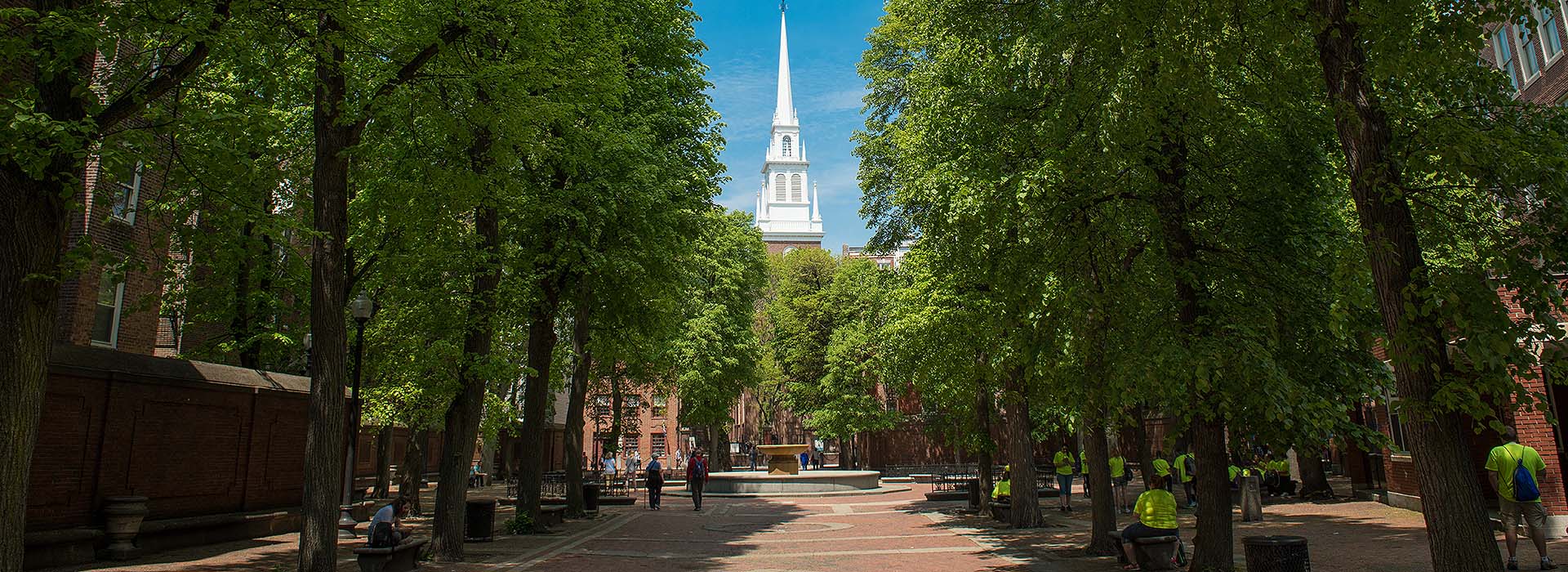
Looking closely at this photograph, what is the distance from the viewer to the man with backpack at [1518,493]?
415 inches

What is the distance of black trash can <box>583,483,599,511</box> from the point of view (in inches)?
907

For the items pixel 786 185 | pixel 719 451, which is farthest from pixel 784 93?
pixel 719 451

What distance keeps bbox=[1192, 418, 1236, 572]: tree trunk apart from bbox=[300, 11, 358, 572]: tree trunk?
1025 cm

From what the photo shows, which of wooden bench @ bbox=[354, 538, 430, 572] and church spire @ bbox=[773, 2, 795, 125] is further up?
church spire @ bbox=[773, 2, 795, 125]

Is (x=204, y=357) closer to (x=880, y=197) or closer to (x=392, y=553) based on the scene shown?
(x=392, y=553)

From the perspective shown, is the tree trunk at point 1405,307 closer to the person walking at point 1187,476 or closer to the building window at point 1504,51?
the person walking at point 1187,476

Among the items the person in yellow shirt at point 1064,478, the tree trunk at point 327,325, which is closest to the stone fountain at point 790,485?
→ the person in yellow shirt at point 1064,478

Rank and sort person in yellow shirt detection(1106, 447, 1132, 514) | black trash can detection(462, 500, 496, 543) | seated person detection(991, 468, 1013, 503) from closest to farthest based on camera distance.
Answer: black trash can detection(462, 500, 496, 543) → seated person detection(991, 468, 1013, 503) → person in yellow shirt detection(1106, 447, 1132, 514)

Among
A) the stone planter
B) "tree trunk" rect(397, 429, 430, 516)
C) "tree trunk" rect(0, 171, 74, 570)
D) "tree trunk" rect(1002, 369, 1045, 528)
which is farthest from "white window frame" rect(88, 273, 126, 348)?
"tree trunk" rect(1002, 369, 1045, 528)

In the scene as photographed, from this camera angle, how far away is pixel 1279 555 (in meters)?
8.90

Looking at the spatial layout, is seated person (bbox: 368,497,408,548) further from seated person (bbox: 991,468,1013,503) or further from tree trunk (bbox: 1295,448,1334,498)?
tree trunk (bbox: 1295,448,1334,498)

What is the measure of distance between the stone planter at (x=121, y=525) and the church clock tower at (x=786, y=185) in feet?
313

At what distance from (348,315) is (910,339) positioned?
12.1 meters

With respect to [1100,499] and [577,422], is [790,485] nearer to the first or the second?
[577,422]
